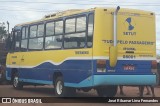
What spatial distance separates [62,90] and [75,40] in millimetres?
2026

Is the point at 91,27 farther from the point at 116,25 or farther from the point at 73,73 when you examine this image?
the point at 73,73

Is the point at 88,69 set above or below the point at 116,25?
below

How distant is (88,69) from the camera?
1368cm

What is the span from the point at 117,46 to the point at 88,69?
1.30m

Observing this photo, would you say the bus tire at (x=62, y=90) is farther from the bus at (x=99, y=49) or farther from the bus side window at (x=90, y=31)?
the bus side window at (x=90, y=31)

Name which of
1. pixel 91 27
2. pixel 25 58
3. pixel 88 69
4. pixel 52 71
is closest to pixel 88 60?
pixel 88 69

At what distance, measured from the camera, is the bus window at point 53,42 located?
15.5 m

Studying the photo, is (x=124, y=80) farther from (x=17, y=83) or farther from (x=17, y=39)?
(x=17, y=39)

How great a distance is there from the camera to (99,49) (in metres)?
13.4

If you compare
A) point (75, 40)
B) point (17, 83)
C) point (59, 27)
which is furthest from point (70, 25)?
point (17, 83)

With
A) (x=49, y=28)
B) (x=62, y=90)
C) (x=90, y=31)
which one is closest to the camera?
(x=90, y=31)

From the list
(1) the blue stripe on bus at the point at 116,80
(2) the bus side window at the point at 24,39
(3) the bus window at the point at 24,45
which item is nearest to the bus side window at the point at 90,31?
(1) the blue stripe on bus at the point at 116,80

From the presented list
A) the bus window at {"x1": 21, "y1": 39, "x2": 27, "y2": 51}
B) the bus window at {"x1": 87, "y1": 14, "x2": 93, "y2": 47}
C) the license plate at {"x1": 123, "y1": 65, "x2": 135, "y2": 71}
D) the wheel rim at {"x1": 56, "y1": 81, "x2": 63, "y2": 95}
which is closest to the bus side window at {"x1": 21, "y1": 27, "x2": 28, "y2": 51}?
the bus window at {"x1": 21, "y1": 39, "x2": 27, "y2": 51}

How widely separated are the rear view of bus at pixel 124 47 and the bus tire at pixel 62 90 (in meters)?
2.04
